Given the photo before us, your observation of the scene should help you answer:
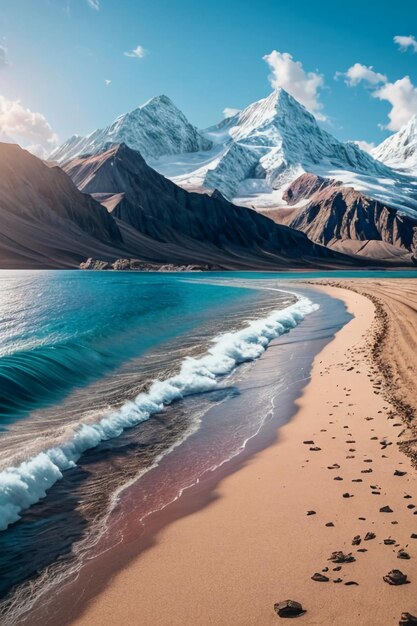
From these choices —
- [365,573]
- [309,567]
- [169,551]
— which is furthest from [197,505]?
[365,573]

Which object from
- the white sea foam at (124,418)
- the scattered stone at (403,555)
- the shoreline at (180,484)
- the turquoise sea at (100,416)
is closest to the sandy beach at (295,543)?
the scattered stone at (403,555)

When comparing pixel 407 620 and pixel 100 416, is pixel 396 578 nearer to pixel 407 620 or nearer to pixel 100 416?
pixel 407 620

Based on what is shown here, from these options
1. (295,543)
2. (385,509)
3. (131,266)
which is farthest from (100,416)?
(131,266)

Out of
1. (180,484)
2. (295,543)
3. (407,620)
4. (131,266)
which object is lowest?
(180,484)

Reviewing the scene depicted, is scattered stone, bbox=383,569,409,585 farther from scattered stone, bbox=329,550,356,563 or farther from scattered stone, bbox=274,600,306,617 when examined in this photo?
scattered stone, bbox=274,600,306,617

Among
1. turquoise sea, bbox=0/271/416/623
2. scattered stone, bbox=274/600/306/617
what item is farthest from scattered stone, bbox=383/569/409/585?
turquoise sea, bbox=0/271/416/623

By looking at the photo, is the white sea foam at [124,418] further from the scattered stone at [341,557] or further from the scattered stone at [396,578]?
the scattered stone at [396,578]

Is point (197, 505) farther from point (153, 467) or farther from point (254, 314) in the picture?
point (254, 314)
